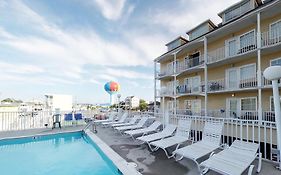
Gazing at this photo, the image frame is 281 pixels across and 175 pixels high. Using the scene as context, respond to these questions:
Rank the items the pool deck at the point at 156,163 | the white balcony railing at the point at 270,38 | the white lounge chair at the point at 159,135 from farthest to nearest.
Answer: the white balcony railing at the point at 270,38 → the white lounge chair at the point at 159,135 → the pool deck at the point at 156,163

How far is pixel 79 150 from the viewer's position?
716cm

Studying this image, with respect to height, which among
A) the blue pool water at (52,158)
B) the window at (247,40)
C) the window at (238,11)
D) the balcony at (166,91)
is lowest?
the blue pool water at (52,158)

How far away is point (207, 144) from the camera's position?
4.91 meters

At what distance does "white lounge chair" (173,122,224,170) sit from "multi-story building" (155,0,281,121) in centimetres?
647

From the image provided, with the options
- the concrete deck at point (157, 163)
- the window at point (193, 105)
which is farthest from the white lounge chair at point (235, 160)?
the window at point (193, 105)

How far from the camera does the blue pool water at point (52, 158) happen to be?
5035mm

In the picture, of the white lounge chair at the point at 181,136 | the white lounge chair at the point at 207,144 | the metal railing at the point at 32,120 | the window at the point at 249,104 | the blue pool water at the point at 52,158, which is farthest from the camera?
the window at the point at 249,104

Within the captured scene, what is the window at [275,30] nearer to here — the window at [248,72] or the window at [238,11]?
the window at [248,72]

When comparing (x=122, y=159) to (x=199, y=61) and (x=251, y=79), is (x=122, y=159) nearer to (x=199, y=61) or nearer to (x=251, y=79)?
(x=251, y=79)

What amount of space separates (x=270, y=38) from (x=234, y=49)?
2697mm

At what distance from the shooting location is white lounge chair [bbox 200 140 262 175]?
10.7ft

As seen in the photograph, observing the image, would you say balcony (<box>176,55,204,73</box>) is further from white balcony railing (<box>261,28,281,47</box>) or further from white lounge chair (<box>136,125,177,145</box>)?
white lounge chair (<box>136,125,177,145</box>)

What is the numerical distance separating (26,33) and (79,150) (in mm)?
8339

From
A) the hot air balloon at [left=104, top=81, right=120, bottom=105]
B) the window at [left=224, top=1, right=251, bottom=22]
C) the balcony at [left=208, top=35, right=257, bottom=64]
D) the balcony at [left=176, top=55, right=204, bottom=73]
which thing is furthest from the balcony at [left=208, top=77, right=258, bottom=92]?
the hot air balloon at [left=104, top=81, right=120, bottom=105]
